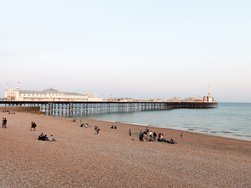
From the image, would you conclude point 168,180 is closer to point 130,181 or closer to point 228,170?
point 130,181

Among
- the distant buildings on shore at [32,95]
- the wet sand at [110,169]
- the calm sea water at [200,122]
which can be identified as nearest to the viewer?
the wet sand at [110,169]

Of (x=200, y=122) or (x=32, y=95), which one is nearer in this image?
(x=200, y=122)

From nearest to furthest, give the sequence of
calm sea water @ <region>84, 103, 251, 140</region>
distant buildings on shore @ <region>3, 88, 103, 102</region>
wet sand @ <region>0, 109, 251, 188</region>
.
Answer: wet sand @ <region>0, 109, 251, 188</region>
calm sea water @ <region>84, 103, 251, 140</region>
distant buildings on shore @ <region>3, 88, 103, 102</region>

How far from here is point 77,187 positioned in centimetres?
721

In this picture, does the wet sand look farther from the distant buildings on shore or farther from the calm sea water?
the distant buildings on shore

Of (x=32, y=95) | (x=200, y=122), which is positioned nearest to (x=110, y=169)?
(x=200, y=122)

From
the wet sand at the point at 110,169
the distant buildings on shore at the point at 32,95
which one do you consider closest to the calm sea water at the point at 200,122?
the wet sand at the point at 110,169

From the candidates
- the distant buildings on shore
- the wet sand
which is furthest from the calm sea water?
the distant buildings on shore

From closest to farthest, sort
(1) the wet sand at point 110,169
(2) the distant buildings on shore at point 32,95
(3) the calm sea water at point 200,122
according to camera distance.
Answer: (1) the wet sand at point 110,169, (3) the calm sea water at point 200,122, (2) the distant buildings on shore at point 32,95

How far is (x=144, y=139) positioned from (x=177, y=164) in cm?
825

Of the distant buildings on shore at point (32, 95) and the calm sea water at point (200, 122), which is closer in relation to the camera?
the calm sea water at point (200, 122)

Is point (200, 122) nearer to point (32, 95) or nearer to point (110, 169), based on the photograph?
point (110, 169)

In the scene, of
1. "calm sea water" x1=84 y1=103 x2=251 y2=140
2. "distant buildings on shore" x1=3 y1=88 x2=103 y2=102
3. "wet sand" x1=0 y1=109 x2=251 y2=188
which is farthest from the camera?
"distant buildings on shore" x1=3 y1=88 x2=103 y2=102

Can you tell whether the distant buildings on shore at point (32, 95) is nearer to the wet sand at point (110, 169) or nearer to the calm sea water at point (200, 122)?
the calm sea water at point (200, 122)
